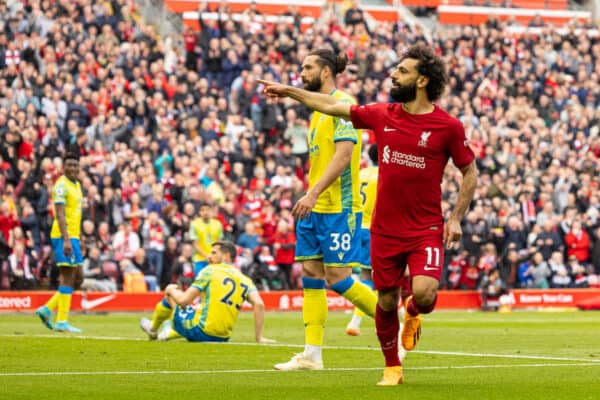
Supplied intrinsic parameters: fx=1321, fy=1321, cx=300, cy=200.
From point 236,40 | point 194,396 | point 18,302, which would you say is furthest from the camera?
point 236,40

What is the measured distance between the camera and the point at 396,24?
38.7 metres

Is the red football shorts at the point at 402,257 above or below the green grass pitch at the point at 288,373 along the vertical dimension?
above

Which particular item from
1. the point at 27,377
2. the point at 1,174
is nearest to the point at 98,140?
the point at 1,174

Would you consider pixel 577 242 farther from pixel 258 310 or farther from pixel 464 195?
pixel 464 195

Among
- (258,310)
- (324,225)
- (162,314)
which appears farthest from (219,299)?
(324,225)

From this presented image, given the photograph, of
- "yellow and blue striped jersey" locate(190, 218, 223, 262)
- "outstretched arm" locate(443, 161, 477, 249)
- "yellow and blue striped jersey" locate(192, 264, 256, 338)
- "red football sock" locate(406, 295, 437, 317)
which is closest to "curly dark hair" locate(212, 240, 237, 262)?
"yellow and blue striped jersey" locate(192, 264, 256, 338)

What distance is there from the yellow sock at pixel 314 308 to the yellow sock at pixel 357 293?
0.18 meters

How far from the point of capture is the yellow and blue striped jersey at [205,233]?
2356 centimetres

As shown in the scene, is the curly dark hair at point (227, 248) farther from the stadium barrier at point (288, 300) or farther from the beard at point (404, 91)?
the stadium barrier at point (288, 300)

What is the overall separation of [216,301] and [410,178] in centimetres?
589

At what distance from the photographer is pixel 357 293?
12641 mm

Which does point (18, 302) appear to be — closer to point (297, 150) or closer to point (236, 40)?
point (297, 150)

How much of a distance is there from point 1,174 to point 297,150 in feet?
24.6

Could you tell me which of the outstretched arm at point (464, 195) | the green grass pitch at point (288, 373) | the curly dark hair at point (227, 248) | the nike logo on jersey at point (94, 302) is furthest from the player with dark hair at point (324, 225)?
the nike logo on jersey at point (94, 302)
